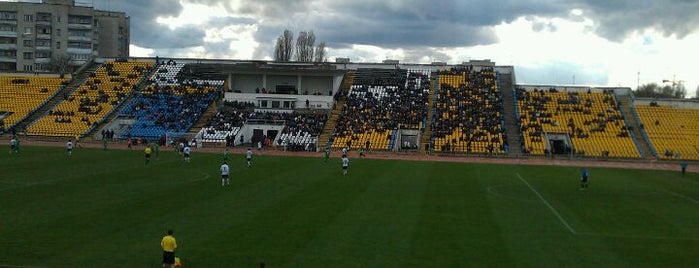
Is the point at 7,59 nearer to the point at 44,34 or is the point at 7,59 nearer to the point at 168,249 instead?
the point at 44,34

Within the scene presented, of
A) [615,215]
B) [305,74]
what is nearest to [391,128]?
[305,74]

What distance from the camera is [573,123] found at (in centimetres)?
7481

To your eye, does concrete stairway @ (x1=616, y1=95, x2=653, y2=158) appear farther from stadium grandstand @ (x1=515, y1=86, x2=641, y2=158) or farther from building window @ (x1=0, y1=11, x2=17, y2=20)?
building window @ (x1=0, y1=11, x2=17, y2=20)

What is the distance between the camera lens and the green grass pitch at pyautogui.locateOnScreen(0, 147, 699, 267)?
19.9 meters

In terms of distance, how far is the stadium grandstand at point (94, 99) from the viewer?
7406cm

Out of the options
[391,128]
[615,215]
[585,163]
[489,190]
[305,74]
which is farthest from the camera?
[305,74]

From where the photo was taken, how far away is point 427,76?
88.9 m

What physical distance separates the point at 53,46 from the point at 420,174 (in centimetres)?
9501

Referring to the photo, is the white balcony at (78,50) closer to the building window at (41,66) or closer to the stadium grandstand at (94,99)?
the building window at (41,66)

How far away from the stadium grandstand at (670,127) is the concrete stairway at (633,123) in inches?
20.4

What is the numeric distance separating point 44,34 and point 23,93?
36.8 m

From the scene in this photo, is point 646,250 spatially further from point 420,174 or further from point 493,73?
point 493,73

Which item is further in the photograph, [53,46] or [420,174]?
[53,46]

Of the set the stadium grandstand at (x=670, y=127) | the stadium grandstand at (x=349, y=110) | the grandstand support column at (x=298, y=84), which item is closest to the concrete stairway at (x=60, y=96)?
the stadium grandstand at (x=349, y=110)
